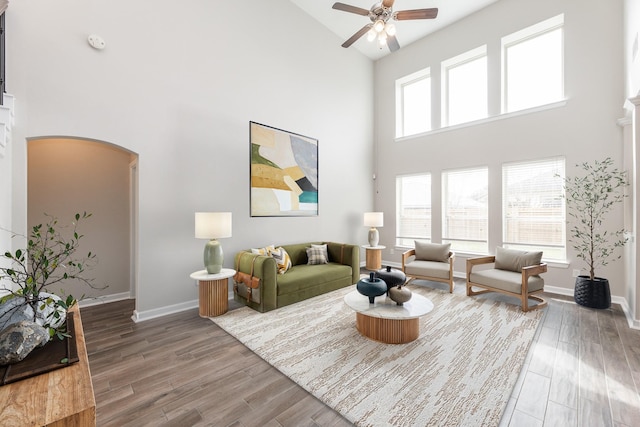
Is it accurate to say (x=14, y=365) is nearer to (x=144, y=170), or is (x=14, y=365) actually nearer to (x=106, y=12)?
(x=144, y=170)

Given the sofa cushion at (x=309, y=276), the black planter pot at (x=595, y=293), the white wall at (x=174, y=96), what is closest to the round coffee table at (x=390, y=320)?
the sofa cushion at (x=309, y=276)

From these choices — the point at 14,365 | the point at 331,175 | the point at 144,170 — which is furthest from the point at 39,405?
the point at 331,175

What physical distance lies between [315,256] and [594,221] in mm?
4383

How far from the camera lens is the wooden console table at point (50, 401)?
2.63 ft

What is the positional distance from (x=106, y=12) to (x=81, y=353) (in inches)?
149

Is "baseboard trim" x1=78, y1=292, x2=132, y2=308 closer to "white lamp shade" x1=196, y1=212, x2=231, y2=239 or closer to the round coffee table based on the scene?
"white lamp shade" x1=196, y1=212, x2=231, y2=239

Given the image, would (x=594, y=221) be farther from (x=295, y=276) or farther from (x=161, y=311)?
(x=161, y=311)

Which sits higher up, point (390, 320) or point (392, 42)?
point (392, 42)

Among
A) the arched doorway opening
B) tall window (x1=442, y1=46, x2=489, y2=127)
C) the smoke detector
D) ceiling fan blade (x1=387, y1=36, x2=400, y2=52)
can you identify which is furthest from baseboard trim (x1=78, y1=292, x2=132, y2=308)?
tall window (x1=442, y1=46, x2=489, y2=127)

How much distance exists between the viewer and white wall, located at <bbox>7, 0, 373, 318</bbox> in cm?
276

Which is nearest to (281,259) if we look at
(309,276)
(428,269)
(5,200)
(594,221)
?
(309,276)

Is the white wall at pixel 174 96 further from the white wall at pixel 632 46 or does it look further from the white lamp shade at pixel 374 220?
the white wall at pixel 632 46

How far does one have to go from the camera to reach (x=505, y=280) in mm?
3766

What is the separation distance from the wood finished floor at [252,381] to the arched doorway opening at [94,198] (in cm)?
104
